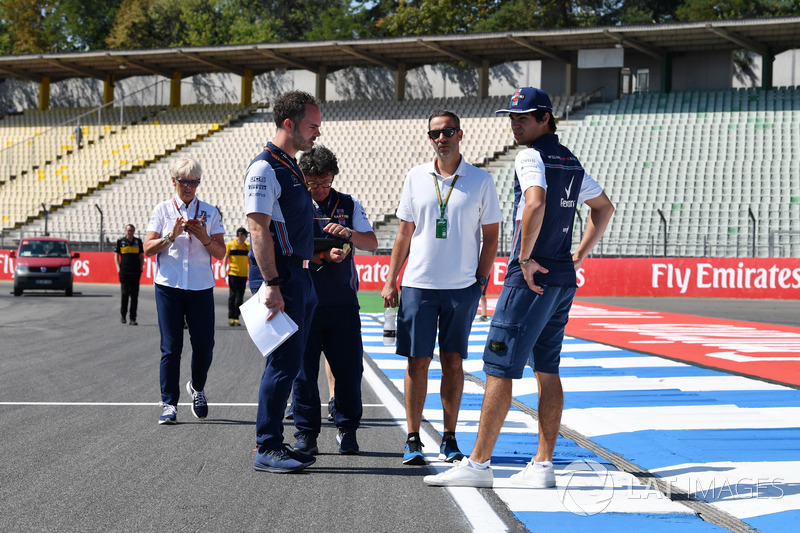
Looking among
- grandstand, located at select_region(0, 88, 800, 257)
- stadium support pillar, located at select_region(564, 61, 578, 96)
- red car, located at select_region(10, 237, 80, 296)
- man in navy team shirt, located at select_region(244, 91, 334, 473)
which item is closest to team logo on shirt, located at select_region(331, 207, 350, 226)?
man in navy team shirt, located at select_region(244, 91, 334, 473)

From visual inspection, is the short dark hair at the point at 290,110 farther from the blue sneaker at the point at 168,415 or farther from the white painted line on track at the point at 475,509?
the blue sneaker at the point at 168,415

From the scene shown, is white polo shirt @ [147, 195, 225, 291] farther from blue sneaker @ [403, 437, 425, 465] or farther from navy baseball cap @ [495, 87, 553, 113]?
navy baseball cap @ [495, 87, 553, 113]

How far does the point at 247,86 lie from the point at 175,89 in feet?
14.5

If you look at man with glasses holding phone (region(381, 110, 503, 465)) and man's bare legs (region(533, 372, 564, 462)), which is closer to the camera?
Answer: man's bare legs (region(533, 372, 564, 462))

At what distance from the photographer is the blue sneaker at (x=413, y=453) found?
5.84m

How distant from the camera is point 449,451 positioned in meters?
5.97

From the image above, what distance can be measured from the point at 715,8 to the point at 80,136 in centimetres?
3643

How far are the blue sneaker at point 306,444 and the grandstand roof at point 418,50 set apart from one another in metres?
34.2

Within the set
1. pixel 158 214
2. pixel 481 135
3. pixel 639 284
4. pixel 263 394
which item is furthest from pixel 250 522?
pixel 481 135

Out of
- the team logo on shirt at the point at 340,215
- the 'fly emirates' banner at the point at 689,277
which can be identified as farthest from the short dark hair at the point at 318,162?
the 'fly emirates' banner at the point at 689,277

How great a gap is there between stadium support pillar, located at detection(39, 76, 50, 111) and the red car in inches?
1091

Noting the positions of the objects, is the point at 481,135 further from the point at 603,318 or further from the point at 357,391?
the point at 357,391

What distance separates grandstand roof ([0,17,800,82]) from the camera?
37906 mm

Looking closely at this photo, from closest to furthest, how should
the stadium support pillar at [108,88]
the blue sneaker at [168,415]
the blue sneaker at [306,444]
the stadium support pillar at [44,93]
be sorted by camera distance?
the blue sneaker at [306,444] < the blue sneaker at [168,415] < the stadium support pillar at [108,88] < the stadium support pillar at [44,93]
